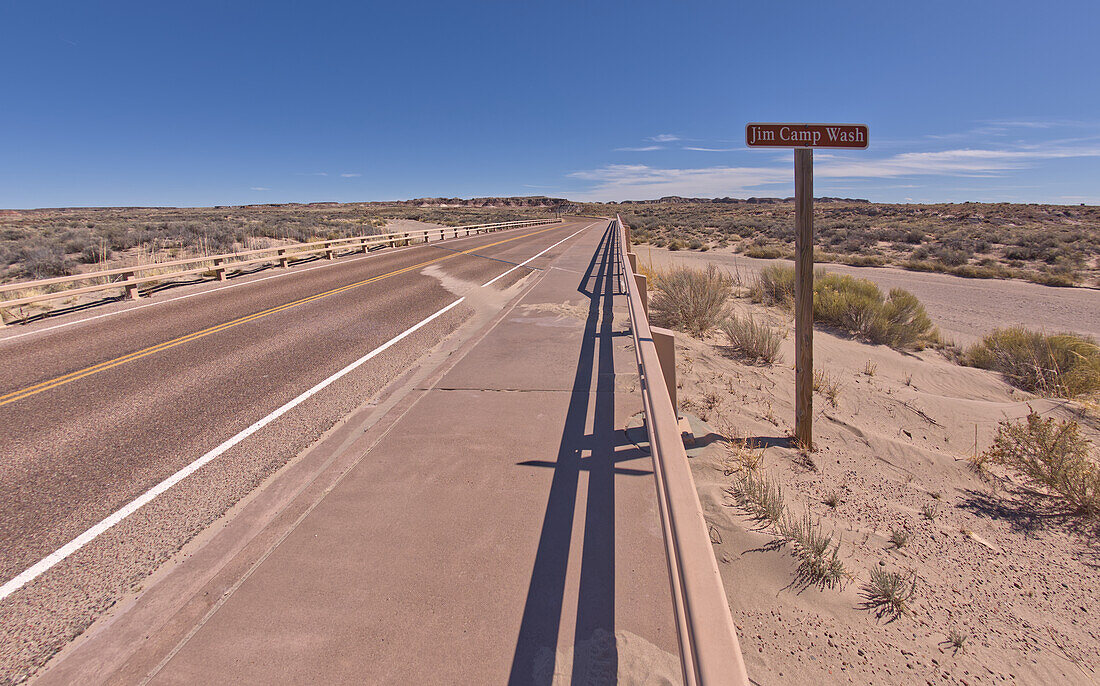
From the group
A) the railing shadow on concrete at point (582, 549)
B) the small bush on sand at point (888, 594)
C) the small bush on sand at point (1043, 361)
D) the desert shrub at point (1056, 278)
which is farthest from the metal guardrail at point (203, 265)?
the desert shrub at point (1056, 278)

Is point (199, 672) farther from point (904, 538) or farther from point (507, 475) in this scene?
point (904, 538)

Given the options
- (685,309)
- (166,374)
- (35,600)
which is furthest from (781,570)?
(166,374)

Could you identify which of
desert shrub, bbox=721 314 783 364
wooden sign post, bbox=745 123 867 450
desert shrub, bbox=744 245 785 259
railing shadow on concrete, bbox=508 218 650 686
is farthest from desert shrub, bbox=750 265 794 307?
desert shrub, bbox=744 245 785 259

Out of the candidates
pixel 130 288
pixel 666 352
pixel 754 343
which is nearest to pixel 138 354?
pixel 130 288

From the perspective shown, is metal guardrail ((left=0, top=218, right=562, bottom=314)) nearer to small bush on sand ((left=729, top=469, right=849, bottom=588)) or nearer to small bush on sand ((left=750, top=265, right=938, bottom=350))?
small bush on sand ((left=729, top=469, right=849, bottom=588))

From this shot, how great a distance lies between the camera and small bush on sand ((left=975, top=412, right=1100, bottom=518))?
3.76 m

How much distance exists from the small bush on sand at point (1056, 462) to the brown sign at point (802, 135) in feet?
8.99

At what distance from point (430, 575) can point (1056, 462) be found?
4.70 meters

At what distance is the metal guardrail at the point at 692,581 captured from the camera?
1.28 metres

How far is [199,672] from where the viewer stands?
2.34 m

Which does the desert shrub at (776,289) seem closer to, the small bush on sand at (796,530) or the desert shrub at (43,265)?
the small bush on sand at (796,530)

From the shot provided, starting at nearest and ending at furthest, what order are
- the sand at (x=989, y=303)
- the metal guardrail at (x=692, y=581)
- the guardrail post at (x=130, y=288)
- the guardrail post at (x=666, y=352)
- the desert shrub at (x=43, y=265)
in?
the metal guardrail at (x=692, y=581) → the guardrail post at (x=666, y=352) → the sand at (x=989, y=303) → the guardrail post at (x=130, y=288) → the desert shrub at (x=43, y=265)

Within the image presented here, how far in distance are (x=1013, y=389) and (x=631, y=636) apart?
24.0 feet

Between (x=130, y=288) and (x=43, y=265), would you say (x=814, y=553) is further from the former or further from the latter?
(x=43, y=265)
